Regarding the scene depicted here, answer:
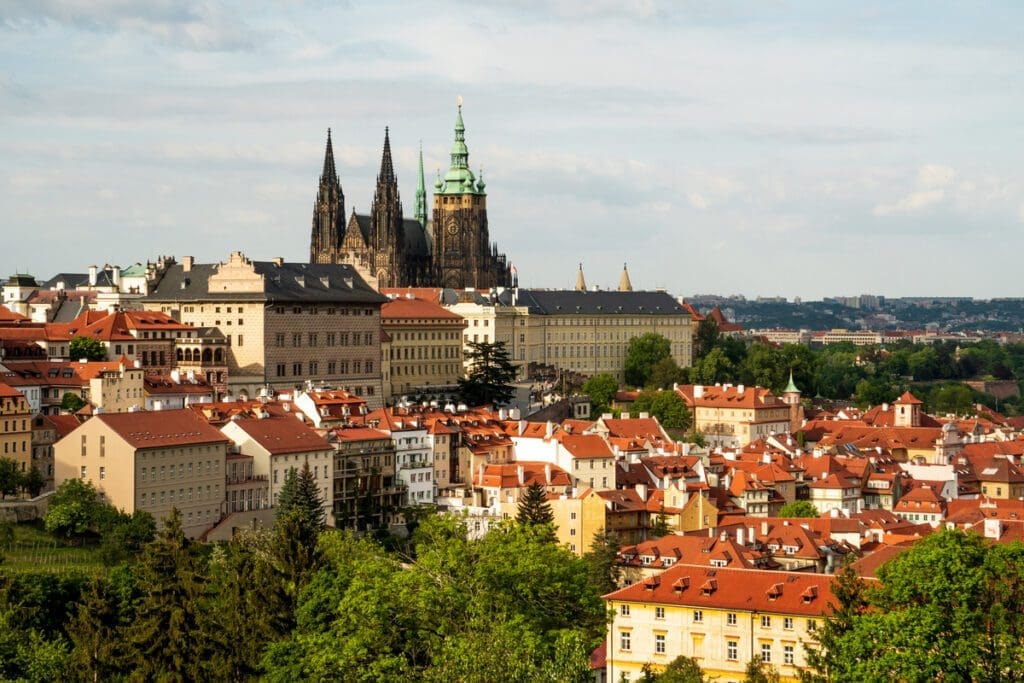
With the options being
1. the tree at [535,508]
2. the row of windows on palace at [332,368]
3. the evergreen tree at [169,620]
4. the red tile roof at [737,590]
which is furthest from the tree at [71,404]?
the red tile roof at [737,590]

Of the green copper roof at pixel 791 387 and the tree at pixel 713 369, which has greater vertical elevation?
the tree at pixel 713 369

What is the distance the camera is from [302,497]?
87750mm

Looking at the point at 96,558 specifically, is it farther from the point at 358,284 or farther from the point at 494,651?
the point at 358,284

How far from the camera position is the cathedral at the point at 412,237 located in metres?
179

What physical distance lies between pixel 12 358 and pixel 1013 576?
60873mm

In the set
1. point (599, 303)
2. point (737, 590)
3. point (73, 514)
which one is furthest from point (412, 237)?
point (737, 590)

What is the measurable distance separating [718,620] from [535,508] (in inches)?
893

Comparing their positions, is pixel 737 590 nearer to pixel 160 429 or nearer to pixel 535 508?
pixel 535 508

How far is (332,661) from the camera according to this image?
56781mm

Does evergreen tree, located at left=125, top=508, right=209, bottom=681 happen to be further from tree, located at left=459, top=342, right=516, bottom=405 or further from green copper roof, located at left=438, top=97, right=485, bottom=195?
green copper roof, located at left=438, top=97, right=485, bottom=195

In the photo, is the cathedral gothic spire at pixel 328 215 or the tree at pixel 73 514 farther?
the cathedral gothic spire at pixel 328 215

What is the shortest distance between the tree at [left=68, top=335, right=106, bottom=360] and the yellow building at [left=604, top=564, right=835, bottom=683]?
4542 cm

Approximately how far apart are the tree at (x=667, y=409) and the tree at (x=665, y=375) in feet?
53.9

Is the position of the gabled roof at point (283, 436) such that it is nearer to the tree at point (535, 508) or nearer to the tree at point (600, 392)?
the tree at point (535, 508)
